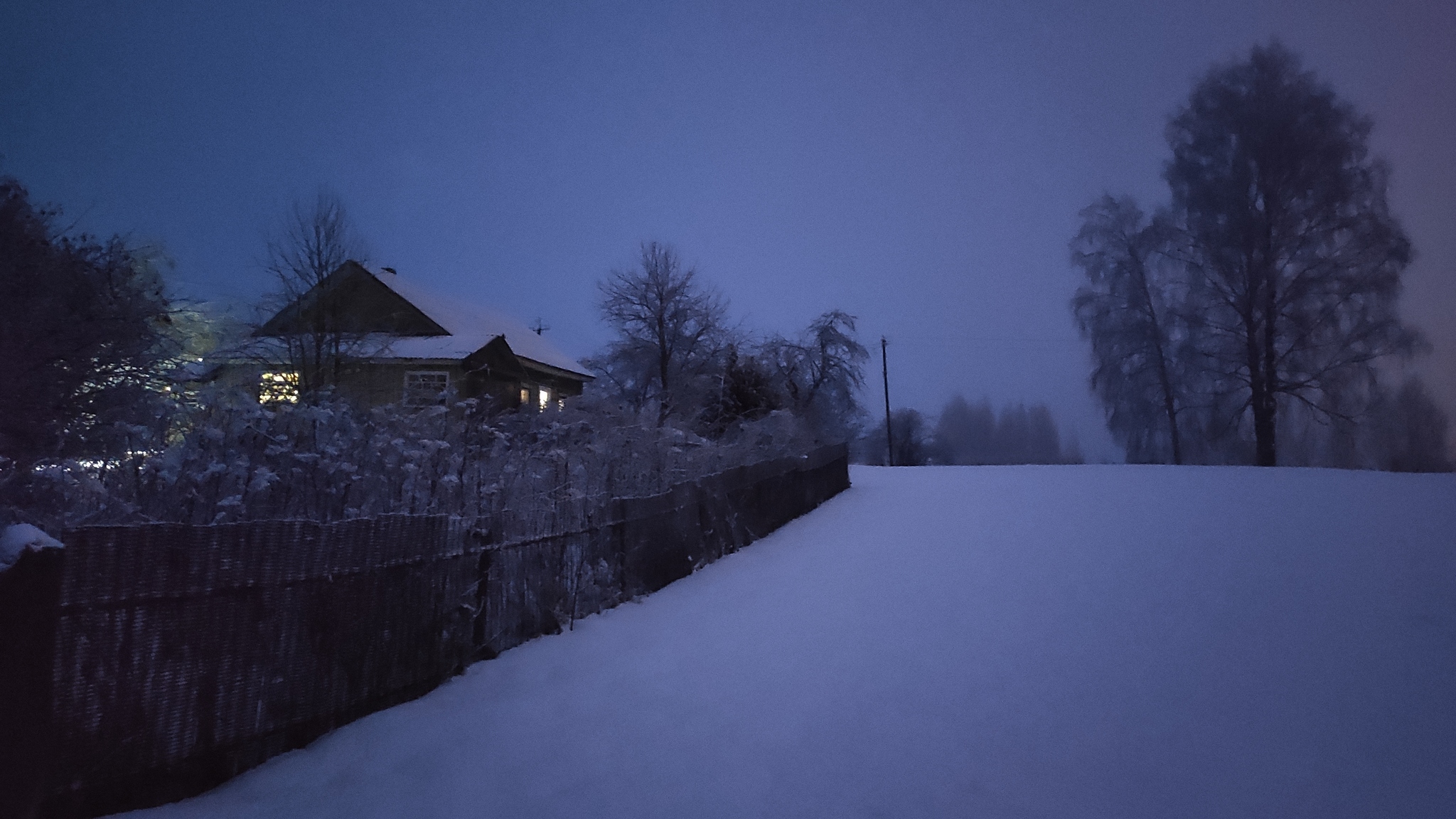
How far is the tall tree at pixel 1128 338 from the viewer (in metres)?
28.4

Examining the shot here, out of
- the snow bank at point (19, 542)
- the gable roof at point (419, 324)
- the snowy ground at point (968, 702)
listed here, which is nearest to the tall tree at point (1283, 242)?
the snowy ground at point (968, 702)

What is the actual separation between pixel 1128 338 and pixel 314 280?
90.8 ft

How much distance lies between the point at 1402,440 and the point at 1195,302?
776 centimetres

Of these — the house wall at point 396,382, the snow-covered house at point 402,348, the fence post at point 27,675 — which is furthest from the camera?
the snow-covered house at point 402,348

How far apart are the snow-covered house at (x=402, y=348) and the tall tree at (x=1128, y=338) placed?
21.2m

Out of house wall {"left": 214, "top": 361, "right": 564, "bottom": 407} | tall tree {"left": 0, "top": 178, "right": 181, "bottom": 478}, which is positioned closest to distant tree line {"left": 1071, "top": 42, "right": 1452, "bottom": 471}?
house wall {"left": 214, "top": 361, "right": 564, "bottom": 407}

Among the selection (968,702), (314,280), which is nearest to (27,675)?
(968,702)

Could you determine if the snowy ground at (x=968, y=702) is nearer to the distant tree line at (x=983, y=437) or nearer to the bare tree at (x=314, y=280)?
the bare tree at (x=314, y=280)

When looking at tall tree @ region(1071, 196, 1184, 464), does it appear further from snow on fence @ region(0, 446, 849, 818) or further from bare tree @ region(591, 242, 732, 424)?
snow on fence @ region(0, 446, 849, 818)

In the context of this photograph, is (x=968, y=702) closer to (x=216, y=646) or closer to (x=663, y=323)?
(x=216, y=646)

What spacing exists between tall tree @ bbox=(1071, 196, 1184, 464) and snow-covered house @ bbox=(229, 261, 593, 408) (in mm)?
21194

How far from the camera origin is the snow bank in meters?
2.90

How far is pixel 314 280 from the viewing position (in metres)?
16.1

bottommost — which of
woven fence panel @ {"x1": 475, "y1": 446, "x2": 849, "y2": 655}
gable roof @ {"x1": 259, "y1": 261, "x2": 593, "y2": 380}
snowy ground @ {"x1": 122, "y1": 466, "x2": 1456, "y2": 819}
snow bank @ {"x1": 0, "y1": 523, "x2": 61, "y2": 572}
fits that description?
snowy ground @ {"x1": 122, "y1": 466, "x2": 1456, "y2": 819}
